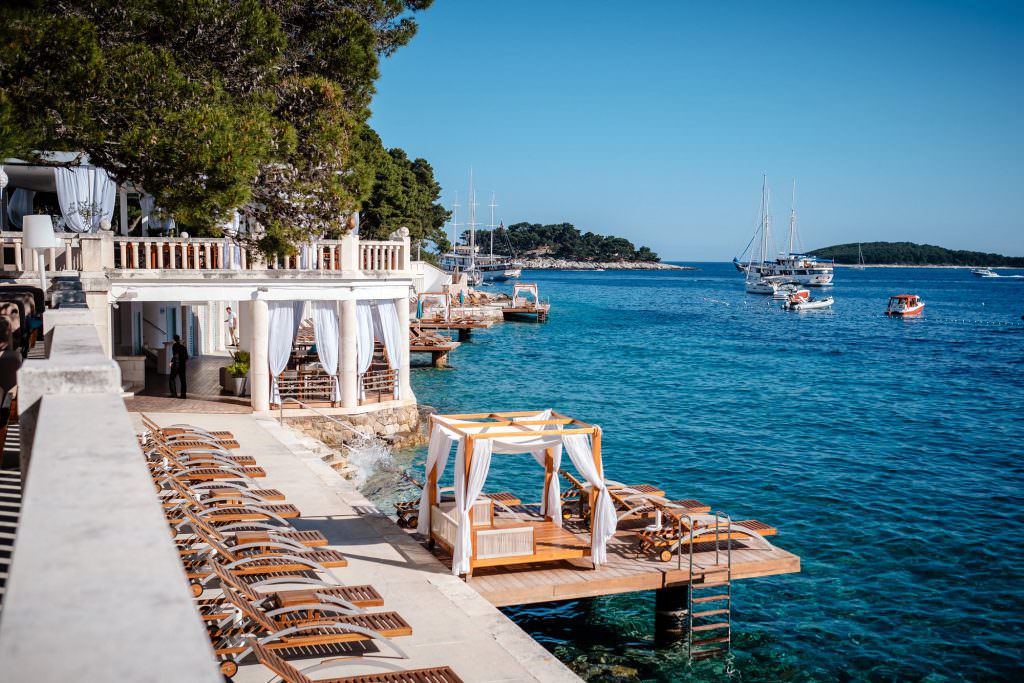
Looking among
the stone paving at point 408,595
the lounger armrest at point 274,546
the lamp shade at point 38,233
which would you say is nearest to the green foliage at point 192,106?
the lamp shade at point 38,233

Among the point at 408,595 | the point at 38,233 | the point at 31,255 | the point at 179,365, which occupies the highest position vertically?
the point at 38,233

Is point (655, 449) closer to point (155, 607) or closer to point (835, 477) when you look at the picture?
point (835, 477)

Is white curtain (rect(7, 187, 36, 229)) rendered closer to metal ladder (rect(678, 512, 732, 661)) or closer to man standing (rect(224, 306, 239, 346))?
man standing (rect(224, 306, 239, 346))

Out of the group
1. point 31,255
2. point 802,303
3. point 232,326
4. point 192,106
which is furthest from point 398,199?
point 802,303

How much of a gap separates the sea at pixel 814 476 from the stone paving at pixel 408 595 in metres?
2.79

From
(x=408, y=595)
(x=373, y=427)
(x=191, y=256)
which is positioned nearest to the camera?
(x=408, y=595)

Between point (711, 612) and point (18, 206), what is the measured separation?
28.2 meters

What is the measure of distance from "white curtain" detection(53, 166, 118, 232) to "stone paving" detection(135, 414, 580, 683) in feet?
45.4

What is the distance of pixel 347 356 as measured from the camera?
2389 cm

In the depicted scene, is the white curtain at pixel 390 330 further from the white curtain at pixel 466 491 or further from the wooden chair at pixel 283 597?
the wooden chair at pixel 283 597

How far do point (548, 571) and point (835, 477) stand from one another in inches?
601

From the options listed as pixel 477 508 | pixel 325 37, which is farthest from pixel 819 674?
pixel 325 37

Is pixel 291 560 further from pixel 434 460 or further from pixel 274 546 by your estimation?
pixel 434 460

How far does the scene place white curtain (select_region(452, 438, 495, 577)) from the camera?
1183cm
